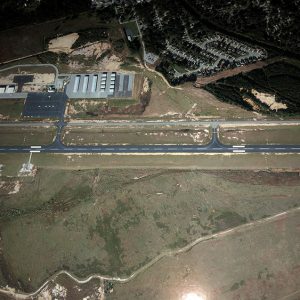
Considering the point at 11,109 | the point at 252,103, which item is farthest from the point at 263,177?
the point at 11,109

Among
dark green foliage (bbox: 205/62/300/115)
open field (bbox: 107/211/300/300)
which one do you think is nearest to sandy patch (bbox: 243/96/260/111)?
dark green foliage (bbox: 205/62/300/115)

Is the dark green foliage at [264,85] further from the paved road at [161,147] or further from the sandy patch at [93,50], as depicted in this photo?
the sandy patch at [93,50]

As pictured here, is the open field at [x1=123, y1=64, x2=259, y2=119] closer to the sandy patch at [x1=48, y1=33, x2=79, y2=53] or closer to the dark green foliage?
the dark green foliage

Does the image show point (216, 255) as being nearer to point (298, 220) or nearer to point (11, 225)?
point (298, 220)

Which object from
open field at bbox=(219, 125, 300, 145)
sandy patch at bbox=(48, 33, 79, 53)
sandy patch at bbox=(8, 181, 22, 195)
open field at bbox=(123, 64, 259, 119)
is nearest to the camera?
open field at bbox=(219, 125, 300, 145)

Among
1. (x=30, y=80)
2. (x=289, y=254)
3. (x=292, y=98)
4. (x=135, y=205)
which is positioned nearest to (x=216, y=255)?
(x=289, y=254)

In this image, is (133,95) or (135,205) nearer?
(135,205)
